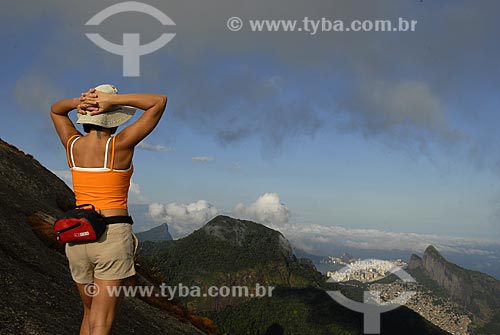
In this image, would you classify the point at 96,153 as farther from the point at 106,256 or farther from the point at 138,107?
the point at 106,256

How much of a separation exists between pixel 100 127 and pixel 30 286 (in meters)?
8.24

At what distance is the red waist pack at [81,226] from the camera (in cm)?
458

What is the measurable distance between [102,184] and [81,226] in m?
0.53

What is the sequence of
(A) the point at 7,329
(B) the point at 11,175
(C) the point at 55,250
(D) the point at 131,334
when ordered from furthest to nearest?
1. (B) the point at 11,175
2. (C) the point at 55,250
3. (D) the point at 131,334
4. (A) the point at 7,329

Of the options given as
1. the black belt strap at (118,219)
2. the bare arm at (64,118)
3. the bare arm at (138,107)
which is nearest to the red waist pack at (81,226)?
the black belt strap at (118,219)

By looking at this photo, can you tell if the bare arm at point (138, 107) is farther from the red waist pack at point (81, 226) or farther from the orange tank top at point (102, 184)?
the red waist pack at point (81, 226)

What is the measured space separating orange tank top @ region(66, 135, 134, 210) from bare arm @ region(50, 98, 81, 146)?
1.50 ft

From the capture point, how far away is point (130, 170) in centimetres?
493

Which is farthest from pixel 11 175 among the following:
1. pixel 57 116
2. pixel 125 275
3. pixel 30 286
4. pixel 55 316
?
pixel 125 275

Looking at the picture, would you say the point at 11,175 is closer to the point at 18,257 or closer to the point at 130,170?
the point at 18,257

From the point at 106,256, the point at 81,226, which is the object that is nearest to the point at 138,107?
the point at 81,226

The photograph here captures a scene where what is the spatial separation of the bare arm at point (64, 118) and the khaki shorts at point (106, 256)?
1415 millimetres

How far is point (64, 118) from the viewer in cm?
554

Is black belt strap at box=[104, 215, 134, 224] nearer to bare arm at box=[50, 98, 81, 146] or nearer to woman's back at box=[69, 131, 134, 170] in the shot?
woman's back at box=[69, 131, 134, 170]
